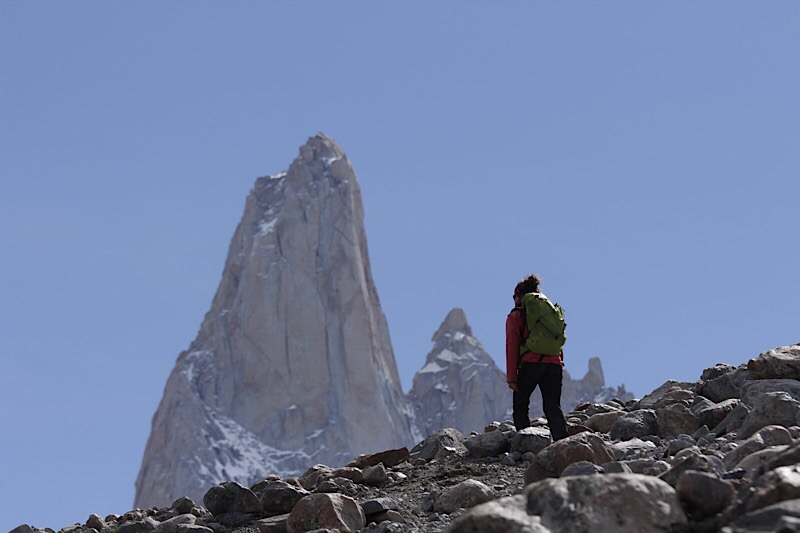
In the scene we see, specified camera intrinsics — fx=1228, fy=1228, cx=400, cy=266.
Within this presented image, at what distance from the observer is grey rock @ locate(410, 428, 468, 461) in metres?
14.5

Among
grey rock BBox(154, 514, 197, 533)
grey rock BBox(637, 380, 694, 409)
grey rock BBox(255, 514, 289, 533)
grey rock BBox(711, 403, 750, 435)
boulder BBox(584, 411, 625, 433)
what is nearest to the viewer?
grey rock BBox(255, 514, 289, 533)

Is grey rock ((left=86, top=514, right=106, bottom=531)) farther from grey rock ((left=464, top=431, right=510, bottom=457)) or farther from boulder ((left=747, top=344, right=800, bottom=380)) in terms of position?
boulder ((left=747, top=344, right=800, bottom=380))

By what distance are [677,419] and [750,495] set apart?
6830mm

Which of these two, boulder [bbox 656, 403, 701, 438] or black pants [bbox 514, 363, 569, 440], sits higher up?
black pants [bbox 514, 363, 569, 440]

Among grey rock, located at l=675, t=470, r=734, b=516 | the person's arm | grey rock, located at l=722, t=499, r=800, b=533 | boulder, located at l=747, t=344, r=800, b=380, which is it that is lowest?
grey rock, located at l=722, t=499, r=800, b=533

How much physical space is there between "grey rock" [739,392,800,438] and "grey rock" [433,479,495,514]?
2.92 meters

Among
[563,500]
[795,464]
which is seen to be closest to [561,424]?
[795,464]

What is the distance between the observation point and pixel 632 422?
45.6 ft

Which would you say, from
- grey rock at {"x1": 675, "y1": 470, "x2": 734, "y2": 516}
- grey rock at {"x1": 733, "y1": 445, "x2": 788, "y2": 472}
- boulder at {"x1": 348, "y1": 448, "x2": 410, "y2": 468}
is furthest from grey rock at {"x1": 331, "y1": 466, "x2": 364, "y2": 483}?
grey rock at {"x1": 675, "y1": 470, "x2": 734, "y2": 516}

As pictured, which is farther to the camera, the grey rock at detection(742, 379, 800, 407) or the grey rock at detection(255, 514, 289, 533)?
the grey rock at detection(742, 379, 800, 407)

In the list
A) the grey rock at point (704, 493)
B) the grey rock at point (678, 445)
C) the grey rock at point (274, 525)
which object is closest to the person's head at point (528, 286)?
the grey rock at point (678, 445)

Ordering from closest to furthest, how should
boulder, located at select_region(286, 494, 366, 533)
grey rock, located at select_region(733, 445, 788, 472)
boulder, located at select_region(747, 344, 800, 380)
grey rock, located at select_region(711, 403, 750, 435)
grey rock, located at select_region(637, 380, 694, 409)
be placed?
grey rock, located at select_region(733, 445, 788, 472)
boulder, located at select_region(286, 494, 366, 533)
grey rock, located at select_region(711, 403, 750, 435)
boulder, located at select_region(747, 344, 800, 380)
grey rock, located at select_region(637, 380, 694, 409)

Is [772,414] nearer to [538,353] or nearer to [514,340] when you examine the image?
[538,353]

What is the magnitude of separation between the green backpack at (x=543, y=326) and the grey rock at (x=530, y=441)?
906 millimetres
